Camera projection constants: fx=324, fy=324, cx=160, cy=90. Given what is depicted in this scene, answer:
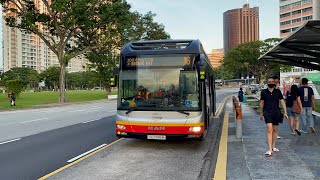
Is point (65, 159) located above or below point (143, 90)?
below

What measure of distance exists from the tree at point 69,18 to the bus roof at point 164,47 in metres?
24.9

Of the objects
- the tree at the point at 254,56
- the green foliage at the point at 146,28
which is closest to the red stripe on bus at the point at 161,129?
the green foliage at the point at 146,28

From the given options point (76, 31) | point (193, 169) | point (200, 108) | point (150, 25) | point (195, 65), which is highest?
point (150, 25)

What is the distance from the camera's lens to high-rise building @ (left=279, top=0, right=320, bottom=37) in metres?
106

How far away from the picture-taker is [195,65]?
27.3ft

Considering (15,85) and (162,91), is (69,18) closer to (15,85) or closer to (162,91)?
(15,85)

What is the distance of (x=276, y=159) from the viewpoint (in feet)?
22.5

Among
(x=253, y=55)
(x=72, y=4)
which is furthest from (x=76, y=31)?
(x=253, y=55)

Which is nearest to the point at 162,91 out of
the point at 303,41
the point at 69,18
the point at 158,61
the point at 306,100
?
the point at 158,61

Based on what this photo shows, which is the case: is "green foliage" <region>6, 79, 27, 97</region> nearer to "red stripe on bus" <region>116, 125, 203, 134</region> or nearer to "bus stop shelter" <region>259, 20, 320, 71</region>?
"bus stop shelter" <region>259, 20, 320, 71</region>

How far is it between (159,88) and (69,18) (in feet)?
90.1

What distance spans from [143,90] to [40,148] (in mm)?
3327

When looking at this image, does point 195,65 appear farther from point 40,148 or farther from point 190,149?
point 40,148

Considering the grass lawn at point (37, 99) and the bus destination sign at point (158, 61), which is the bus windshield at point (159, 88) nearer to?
the bus destination sign at point (158, 61)
